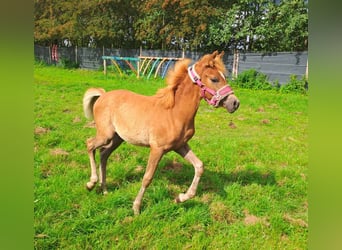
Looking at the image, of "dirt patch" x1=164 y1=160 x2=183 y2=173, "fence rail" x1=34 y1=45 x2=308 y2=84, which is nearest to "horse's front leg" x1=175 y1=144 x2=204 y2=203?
"dirt patch" x1=164 y1=160 x2=183 y2=173

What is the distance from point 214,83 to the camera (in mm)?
2910

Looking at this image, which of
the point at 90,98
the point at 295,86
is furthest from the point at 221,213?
the point at 295,86

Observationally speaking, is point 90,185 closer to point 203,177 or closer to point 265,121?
point 203,177

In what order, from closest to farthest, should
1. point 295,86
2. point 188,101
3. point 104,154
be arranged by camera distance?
point 188,101 → point 104,154 → point 295,86

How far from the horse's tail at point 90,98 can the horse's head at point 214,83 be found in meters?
1.35

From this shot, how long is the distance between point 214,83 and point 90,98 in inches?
66.3

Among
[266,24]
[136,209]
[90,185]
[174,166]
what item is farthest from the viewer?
[266,24]

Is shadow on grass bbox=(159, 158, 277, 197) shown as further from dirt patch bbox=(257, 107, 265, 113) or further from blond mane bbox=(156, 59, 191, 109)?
dirt patch bbox=(257, 107, 265, 113)

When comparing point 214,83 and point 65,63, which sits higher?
point 65,63

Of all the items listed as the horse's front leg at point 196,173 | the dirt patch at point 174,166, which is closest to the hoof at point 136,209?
the horse's front leg at point 196,173
